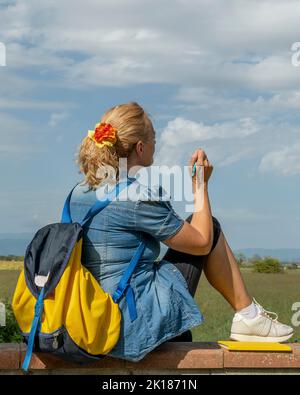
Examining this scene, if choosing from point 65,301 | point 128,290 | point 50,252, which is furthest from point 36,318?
point 128,290

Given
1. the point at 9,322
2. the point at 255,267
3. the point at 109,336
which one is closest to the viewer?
the point at 109,336

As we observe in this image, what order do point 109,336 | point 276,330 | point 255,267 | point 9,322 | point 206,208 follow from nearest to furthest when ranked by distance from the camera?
point 109,336, point 206,208, point 276,330, point 9,322, point 255,267

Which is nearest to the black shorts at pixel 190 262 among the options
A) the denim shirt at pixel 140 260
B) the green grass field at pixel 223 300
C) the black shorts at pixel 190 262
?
the black shorts at pixel 190 262

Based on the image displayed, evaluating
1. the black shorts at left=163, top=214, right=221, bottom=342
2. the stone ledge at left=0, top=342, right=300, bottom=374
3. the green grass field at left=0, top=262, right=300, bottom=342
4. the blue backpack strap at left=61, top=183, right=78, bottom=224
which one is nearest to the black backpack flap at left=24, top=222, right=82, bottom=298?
the blue backpack strap at left=61, top=183, right=78, bottom=224

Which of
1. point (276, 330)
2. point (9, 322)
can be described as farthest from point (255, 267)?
point (276, 330)

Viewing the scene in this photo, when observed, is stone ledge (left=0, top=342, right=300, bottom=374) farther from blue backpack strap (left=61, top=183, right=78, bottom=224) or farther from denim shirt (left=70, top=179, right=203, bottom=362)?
blue backpack strap (left=61, top=183, right=78, bottom=224)

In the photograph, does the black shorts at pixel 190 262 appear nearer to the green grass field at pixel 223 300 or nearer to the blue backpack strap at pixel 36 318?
the blue backpack strap at pixel 36 318

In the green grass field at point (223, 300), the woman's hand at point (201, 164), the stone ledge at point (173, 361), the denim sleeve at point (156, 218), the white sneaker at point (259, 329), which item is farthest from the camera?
the green grass field at point (223, 300)

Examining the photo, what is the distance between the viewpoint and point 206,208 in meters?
3.99

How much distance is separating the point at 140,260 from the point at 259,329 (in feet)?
2.79

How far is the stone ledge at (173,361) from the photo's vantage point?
13.0ft

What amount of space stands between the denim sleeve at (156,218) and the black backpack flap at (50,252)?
12.8 inches
